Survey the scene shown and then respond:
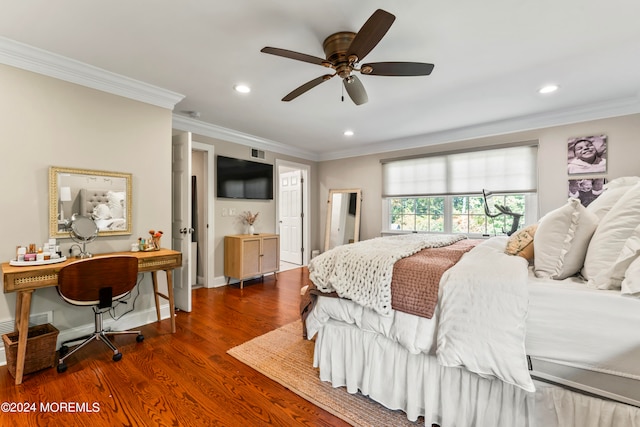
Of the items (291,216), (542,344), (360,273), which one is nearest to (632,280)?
(542,344)

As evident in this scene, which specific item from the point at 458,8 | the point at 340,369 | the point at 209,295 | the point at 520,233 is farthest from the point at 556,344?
the point at 209,295

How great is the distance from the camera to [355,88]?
2.11 metres

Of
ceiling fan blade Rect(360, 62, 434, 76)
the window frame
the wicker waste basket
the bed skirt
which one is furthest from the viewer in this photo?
the window frame

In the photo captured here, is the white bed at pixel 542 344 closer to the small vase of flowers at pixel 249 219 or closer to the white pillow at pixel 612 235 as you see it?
the white pillow at pixel 612 235

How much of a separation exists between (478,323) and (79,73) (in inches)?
137

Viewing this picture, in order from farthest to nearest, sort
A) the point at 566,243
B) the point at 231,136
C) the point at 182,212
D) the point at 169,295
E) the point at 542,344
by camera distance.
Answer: the point at 231,136 → the point at 182,212 → the point at 169,295 → the point at 566,243 → the point at 542,344

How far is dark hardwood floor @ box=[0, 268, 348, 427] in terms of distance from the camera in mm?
1568

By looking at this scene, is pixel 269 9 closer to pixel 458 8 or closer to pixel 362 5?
pixel 362 5

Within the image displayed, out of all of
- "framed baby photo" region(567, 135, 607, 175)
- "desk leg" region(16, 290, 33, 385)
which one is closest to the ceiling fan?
"desk leg" region(16, 290, 33, 385)

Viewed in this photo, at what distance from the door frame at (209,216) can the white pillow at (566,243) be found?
3868 millimetres

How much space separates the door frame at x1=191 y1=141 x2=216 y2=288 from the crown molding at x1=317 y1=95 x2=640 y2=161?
2701mm

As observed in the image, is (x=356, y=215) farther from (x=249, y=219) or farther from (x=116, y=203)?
(x=116, y=203)

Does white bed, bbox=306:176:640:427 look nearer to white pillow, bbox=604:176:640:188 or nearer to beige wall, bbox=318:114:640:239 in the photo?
white pillow, bbox=604:176:640:188

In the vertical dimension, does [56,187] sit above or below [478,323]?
above
